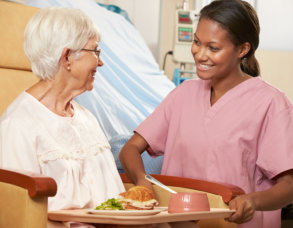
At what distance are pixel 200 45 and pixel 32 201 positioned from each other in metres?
0.86

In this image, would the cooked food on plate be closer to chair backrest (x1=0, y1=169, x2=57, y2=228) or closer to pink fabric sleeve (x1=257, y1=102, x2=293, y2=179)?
chair backrest (x1=0, y1=169, x2=57, y2=228)

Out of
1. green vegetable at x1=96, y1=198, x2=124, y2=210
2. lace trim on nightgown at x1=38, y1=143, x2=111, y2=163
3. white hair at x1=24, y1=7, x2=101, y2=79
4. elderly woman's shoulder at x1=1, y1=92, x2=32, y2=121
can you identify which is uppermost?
white hair at x1=24, y1=7, x2=101, y2=79

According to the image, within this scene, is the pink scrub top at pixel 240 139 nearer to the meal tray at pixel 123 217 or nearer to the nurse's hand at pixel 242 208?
the nurse's hand at pixel 242 208

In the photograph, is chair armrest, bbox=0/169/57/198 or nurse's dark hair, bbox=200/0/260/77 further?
nurse's dark hair, bbox=200/0/260/77

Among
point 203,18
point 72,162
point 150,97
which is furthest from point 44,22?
point 150,97

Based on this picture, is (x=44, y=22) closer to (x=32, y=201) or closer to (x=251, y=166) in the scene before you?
(x=32, y=201)

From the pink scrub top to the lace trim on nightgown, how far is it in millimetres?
354

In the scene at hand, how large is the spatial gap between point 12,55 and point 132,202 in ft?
4.09

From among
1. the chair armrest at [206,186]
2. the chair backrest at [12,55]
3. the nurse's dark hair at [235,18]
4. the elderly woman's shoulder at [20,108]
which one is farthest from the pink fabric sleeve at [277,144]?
the chair backrest at [12,55]

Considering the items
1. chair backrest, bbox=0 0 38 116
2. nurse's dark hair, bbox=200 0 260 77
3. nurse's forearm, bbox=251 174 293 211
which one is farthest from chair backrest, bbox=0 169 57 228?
chair backrest, bbox=0 0 38 116

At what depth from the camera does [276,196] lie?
1.59 metres

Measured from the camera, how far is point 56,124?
4.70 feet

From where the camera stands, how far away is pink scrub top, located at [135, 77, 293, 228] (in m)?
1.70

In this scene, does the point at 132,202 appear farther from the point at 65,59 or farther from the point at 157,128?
the point at 157,128
